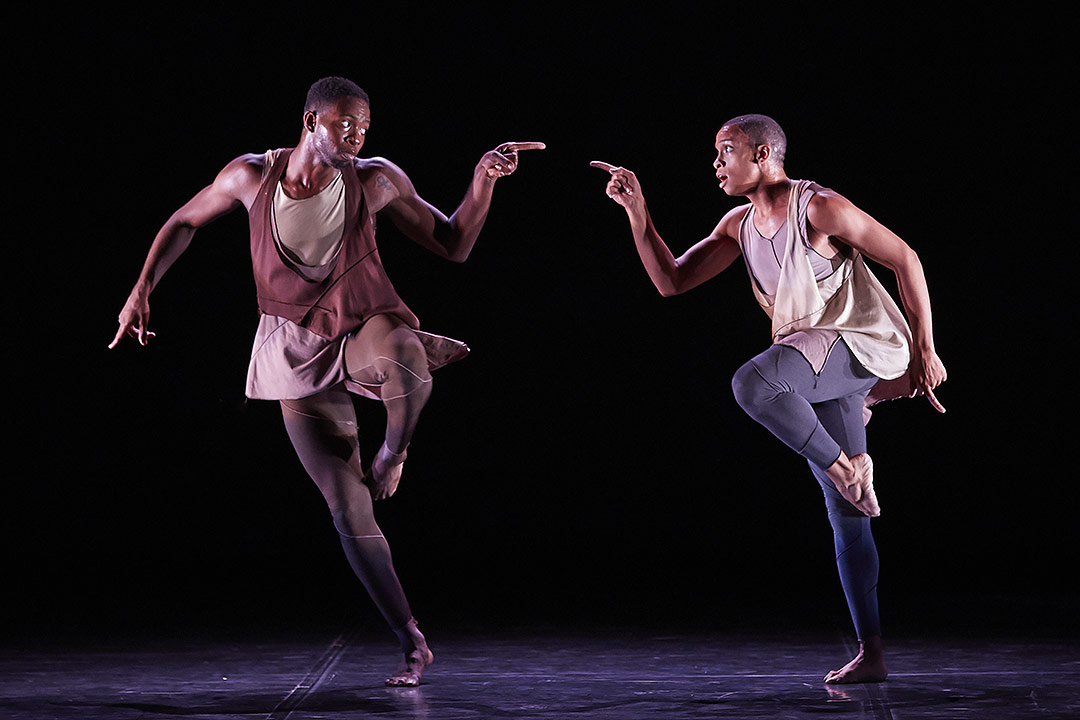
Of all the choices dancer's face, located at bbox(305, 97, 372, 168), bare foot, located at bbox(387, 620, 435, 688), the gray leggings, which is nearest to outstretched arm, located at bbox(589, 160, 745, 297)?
the gray leggings

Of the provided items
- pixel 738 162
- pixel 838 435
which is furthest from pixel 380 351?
pixel 838 435

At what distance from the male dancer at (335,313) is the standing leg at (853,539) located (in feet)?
2.88

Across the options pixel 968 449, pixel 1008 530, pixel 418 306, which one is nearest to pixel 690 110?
pixel 418 306

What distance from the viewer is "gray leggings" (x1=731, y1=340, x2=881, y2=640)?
3193 mm

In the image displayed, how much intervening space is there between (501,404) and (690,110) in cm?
134

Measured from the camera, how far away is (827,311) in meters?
3.35

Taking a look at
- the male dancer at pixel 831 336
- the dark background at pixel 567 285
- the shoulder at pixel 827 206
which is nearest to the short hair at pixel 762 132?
the male dancer at pixel 831 336

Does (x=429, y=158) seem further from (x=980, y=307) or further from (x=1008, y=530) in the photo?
(x=1008, y=530)

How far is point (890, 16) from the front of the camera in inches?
215

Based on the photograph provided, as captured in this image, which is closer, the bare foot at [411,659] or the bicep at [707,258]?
the bare foot at [411,659]

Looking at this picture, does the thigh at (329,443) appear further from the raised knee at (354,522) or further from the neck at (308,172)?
the neck at (308,172)

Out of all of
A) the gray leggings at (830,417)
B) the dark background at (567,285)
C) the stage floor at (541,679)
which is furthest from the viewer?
the dark background at (567,285)

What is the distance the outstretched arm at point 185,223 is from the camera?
340 cm

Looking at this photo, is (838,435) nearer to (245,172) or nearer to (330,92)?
(330,92)
